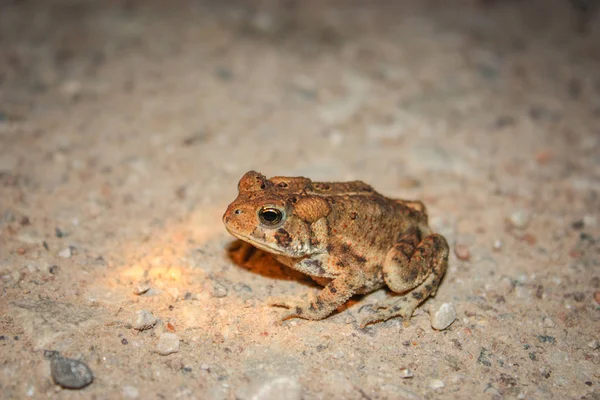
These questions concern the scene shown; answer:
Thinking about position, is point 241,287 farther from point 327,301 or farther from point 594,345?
point 594,345

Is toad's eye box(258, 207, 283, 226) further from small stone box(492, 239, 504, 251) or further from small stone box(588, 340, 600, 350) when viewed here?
small stone box(588, 340, 600, 350)

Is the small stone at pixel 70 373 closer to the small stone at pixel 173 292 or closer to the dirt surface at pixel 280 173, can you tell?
the dirt surface at pixel 280 173

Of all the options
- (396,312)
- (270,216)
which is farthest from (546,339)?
(270,216)

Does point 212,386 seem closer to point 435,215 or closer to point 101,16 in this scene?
point 435,215

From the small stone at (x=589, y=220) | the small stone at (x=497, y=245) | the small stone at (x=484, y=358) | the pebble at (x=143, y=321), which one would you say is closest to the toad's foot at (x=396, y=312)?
the small stone at (x=484, y=358)

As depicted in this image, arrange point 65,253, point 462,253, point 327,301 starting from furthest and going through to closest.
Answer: point 462,253
point 65,253
point 327,301

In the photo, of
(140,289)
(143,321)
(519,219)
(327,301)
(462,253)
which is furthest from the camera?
(519,219)
